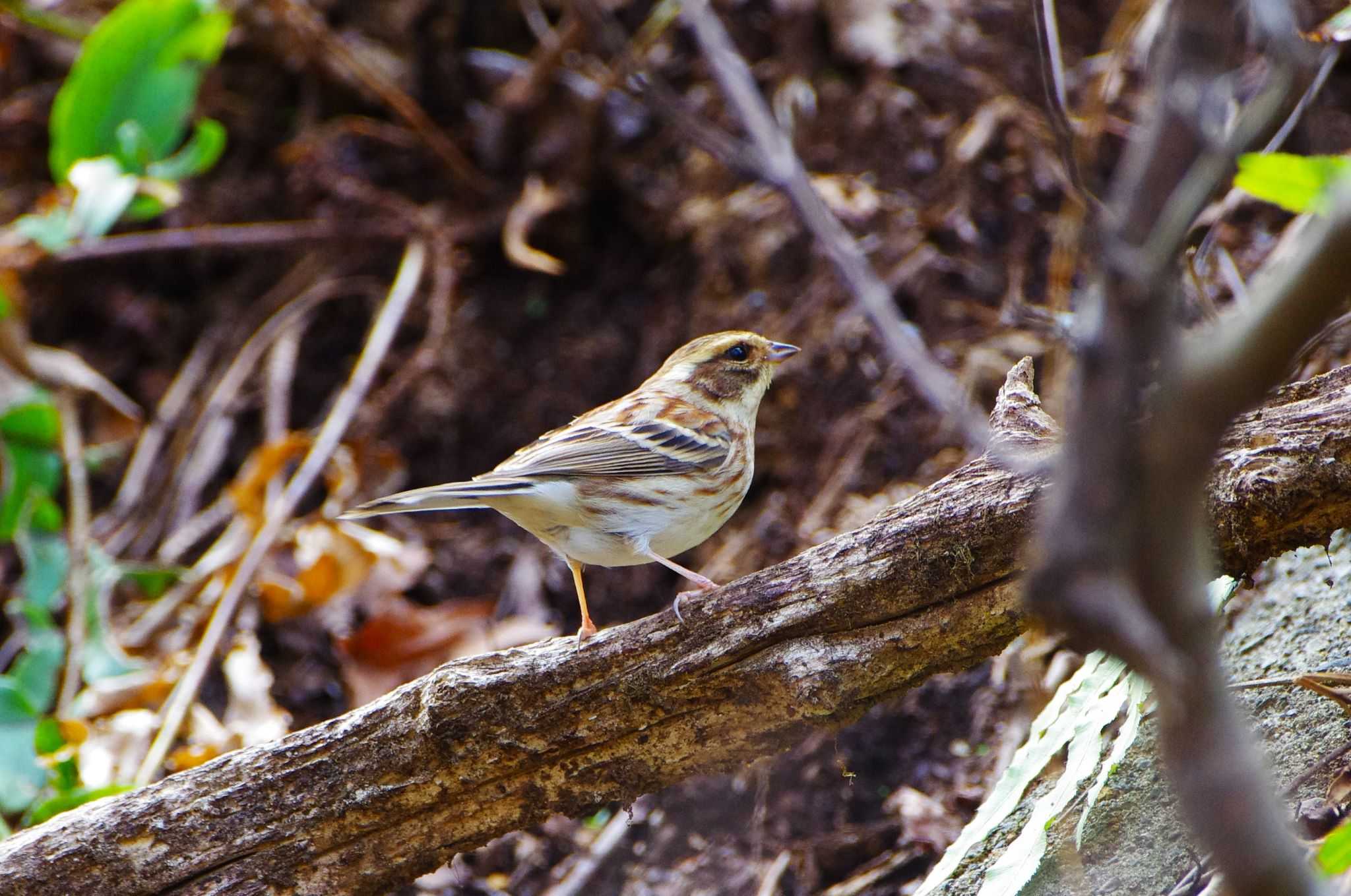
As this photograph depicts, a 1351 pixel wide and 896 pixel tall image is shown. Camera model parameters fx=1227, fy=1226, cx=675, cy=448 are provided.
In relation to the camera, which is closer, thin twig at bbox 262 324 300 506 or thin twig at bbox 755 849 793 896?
thin twig at bbox 755 849 793 896

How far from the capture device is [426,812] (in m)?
2.86

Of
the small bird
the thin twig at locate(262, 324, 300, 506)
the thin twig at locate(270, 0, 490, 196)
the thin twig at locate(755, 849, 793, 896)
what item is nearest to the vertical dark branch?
the small bird

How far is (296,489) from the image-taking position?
5.30m

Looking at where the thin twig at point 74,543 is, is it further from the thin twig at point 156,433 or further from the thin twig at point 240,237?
the thin twig at point 240,237

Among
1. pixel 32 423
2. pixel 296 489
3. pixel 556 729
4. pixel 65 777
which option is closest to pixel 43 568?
pixel 32 423

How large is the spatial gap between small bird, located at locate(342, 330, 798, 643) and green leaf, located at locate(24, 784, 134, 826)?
1.07 m

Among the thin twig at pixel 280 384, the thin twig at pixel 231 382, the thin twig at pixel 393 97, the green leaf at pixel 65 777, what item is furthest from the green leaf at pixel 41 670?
the thin twig at pixel 393 97

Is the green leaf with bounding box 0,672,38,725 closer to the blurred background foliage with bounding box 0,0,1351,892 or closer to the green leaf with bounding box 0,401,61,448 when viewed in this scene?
the blurred background foliage with bounding box 0,0,1351,892

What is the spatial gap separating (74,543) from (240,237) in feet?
5.83

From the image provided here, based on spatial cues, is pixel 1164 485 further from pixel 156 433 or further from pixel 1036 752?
pixel 156 433

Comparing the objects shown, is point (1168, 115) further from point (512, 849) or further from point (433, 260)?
point (433, 260)

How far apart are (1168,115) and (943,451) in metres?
3.82

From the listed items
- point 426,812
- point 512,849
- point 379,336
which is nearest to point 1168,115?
point 426,812

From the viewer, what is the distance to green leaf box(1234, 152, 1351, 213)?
1.69 metres
